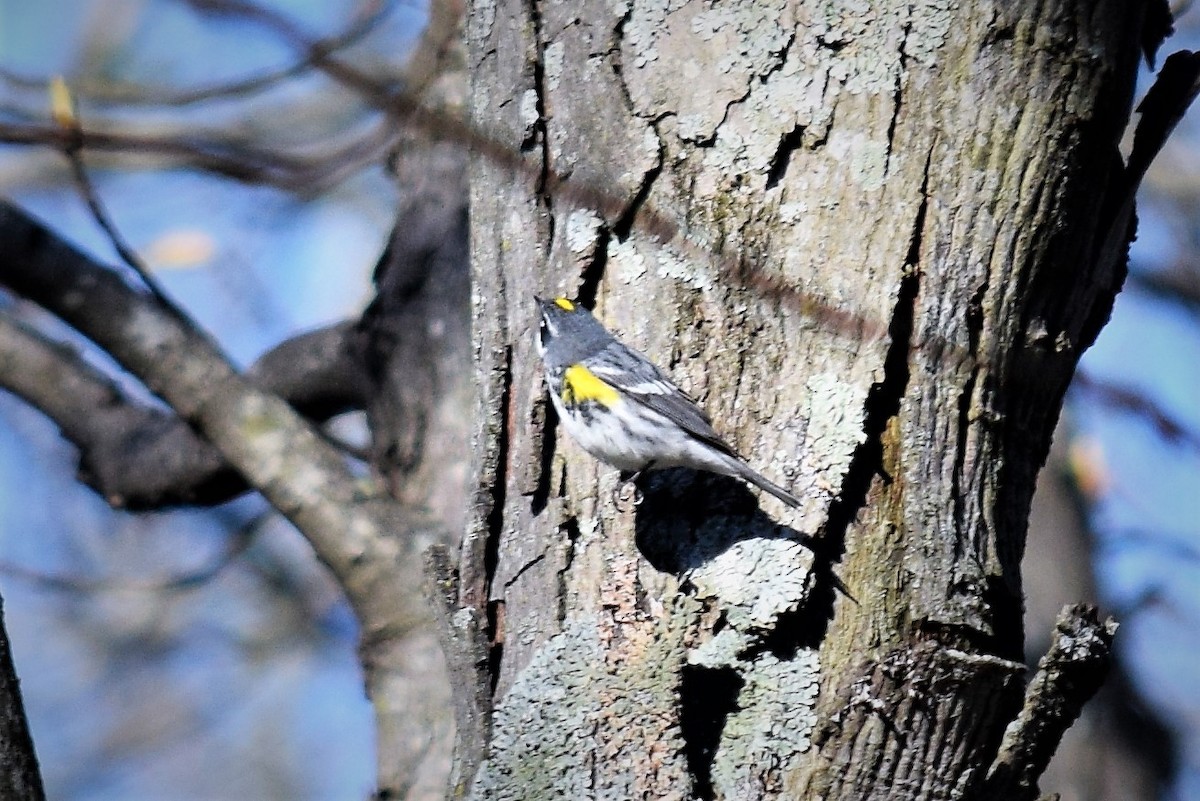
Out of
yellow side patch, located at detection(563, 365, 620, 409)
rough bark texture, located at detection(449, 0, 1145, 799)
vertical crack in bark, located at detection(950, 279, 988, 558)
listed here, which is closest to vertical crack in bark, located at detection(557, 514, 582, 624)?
rough bark texture, located at detection(449, 0, 1145, 799)

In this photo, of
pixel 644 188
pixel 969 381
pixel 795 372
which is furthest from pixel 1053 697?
pixel 644 188

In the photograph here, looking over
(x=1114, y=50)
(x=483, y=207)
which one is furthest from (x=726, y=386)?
(x=1114, y=50)

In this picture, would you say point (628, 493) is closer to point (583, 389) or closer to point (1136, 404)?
point (583, 389)

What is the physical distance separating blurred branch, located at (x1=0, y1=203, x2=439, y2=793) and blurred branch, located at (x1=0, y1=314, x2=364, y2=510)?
0.25 metres

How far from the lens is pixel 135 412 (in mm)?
4293

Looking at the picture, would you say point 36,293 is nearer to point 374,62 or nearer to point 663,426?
point 663,426

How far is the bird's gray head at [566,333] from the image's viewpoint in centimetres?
259

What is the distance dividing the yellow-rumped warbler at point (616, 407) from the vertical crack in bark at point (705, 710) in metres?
0.41

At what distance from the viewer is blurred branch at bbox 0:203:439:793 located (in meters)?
3.72

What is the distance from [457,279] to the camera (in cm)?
431

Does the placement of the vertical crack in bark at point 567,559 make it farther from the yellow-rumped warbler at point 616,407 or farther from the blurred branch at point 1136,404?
the blurred branch at point 1136,404

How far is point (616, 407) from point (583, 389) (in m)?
0.11

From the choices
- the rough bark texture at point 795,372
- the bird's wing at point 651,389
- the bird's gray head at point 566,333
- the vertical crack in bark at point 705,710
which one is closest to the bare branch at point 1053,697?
the rough bark texture at point 795,372

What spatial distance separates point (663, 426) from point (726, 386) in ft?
0.63
